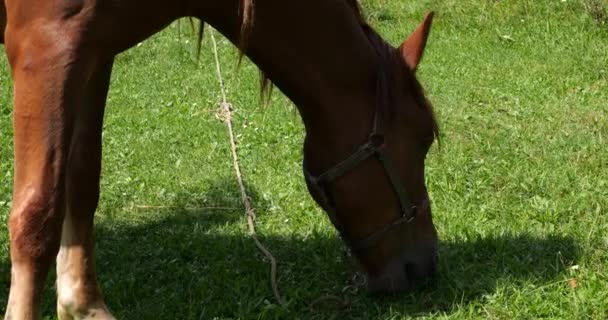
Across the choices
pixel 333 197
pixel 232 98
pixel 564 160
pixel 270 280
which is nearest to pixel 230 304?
pixel 270 280

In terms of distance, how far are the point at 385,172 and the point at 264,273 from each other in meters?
0.84

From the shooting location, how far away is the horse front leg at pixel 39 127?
2.74m

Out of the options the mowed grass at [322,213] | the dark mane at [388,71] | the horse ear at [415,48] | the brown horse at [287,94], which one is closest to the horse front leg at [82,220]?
the brown horse at [287,94]

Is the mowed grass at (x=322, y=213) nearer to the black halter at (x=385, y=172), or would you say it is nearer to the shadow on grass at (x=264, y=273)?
the shadow on grass at (x=264, y=273)

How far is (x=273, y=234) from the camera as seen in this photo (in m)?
4.44

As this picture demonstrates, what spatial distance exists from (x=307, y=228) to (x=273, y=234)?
0.53ft

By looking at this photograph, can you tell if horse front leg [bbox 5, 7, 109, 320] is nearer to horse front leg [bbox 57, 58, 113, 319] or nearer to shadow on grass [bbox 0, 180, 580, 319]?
horse front leg [bbox 57, 58, 113, 319]

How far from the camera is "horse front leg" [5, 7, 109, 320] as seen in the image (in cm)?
274

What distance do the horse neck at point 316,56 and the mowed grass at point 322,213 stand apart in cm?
21

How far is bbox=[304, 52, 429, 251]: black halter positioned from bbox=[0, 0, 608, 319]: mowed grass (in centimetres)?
31

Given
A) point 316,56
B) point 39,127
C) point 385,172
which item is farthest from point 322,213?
point 39,127

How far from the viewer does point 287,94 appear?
341 centimetres

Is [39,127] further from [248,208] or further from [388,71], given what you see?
[248,208]

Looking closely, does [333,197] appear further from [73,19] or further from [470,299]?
[73,19]
